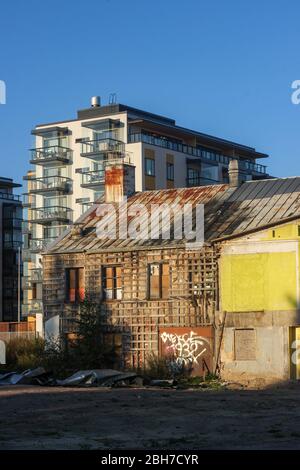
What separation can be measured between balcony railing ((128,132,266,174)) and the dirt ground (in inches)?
2214

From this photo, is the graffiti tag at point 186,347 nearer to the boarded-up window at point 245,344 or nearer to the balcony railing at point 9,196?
the boarded-up window at point 245,344

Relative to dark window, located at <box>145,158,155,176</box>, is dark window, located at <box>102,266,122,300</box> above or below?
below

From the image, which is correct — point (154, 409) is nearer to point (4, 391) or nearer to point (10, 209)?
point (4, 391)

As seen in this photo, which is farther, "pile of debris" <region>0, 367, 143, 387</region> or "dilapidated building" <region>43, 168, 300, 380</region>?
"dilapidated building" <region>43, 168, 300, 380</region>

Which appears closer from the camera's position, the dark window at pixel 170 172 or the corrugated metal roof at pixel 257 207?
the corrugated metal roof at pixel 257 207

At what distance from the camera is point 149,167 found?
283 feet

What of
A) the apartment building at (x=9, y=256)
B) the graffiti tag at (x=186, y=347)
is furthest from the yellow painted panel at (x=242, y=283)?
the apartment building at (x=9, y=256)

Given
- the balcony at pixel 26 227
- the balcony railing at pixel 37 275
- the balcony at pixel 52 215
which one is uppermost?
the balcony at pixel 52 215

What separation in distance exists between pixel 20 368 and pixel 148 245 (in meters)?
7.96

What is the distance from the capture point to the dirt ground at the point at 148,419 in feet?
60.3

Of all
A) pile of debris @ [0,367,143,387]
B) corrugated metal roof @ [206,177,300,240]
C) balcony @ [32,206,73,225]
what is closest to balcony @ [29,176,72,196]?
balcony @ [32,206,73,225]

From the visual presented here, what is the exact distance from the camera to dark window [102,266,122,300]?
40.3 m

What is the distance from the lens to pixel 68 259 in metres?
41.7

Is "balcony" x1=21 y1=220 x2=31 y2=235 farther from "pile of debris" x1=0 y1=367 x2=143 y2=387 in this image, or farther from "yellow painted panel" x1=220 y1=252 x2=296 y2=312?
"yellow painted panel" x1=220 y1=252 x2=296 y2=312
